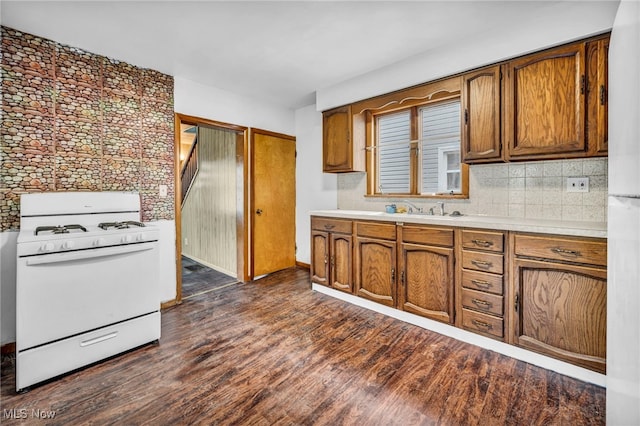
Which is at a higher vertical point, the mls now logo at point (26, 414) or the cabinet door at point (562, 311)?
the cabinet door at point (562, 311)

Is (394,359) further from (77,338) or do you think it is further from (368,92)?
(368,92)

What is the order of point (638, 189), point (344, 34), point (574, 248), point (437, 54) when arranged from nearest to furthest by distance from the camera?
1. point (638, 189)
2. point (574, 248)
3. point (344, 34)
4. point (437, 54)

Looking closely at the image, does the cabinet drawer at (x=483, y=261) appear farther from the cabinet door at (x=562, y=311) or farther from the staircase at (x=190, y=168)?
the staircase at (x=190, y=168)

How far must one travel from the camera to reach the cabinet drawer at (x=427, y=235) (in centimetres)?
240

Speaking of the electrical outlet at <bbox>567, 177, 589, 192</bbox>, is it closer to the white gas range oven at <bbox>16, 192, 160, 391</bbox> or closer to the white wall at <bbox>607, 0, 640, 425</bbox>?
the white wall at <bbox>607, 0, 640, 425</bbox>

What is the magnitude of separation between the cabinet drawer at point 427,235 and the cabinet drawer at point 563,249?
0.47 metres

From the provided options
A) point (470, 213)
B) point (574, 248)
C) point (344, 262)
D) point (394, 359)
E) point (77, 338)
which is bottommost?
point (394, 359)

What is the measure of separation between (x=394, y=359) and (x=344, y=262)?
1.24 m

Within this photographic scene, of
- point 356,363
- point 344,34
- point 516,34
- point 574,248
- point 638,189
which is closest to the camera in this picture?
point 638,189

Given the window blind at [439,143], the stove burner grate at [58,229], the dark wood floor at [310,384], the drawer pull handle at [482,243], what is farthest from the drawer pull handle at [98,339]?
the window blind at [439,143]

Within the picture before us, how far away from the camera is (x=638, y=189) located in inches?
26.5

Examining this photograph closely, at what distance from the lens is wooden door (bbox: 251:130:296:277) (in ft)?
13.2

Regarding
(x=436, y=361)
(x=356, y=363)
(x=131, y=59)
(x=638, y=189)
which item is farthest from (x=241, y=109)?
(x=638, y=189)

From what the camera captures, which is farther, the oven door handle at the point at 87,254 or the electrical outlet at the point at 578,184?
the electrical outlet at the point at 578,184
